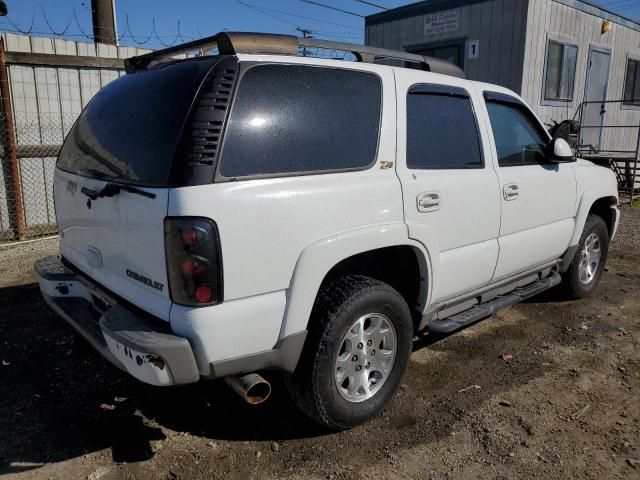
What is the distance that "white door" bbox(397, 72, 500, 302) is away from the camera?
3.10 metres

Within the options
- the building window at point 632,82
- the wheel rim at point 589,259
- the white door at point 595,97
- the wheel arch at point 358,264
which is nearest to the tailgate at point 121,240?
the wheel arch at point 358,264

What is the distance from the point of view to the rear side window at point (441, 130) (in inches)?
126

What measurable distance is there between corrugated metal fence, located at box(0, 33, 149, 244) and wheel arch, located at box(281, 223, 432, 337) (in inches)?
220

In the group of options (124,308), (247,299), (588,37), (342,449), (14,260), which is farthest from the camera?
(588,37)

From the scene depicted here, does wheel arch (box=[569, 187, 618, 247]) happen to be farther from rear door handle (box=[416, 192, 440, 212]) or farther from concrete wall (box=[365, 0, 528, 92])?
concrete wall (box=[365, 0, 528, 92])

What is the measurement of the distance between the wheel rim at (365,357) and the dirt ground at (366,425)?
0.80ft

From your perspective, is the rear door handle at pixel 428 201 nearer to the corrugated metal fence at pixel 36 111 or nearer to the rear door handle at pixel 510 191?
the rear door handle at pixel 510 191

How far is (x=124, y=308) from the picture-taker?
2.63 metres

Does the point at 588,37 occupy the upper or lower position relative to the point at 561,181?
upper

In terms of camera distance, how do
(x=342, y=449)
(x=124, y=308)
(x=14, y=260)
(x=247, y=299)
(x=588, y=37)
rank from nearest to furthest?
(x=247, y=299), (x=124, y=308), (x=342, y=449), (x=14, y=260), (x=588, y=37)

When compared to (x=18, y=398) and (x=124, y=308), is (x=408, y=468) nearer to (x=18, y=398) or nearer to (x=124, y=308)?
(x=124, y=308)

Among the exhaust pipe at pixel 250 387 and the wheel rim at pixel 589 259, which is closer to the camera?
the exhaust pipe at pixel 250 387

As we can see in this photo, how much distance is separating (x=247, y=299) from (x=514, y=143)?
2.70 metres

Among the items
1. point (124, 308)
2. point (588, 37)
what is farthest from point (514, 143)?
point (588, 37)
